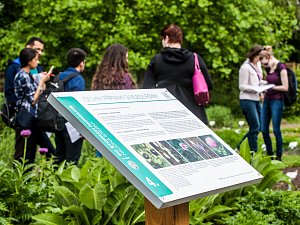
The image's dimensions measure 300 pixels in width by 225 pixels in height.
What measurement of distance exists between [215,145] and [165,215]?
601 millimetres

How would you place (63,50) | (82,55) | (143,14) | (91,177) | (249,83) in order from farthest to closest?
(63,50), (143,14), (249,83), (82,55), (91,177)

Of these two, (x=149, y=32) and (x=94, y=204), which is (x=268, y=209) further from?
(x=149, y=32)

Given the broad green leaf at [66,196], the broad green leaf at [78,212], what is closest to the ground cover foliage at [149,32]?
the broad green leaf at [66,196]

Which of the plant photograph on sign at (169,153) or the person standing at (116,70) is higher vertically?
the plant photograph on sign at (169,153)

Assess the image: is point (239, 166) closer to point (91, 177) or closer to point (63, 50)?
point (91, 177)

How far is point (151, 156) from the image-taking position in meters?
3.33

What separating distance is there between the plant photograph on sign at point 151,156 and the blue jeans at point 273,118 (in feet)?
20.9

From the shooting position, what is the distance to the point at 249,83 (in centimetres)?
938

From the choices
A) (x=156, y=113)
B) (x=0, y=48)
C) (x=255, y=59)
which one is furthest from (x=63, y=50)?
(x=156, y=113)

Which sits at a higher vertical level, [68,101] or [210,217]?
[68,101]

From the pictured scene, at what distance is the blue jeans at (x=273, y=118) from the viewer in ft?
31.2

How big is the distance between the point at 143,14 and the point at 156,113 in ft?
39.1

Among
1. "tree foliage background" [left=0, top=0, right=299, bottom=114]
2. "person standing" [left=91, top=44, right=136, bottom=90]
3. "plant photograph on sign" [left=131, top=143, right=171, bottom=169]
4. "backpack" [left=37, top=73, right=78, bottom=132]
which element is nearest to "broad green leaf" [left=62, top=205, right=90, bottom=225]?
"plant photograph on sign" [left=131, top=143, right=171, bottom=169]

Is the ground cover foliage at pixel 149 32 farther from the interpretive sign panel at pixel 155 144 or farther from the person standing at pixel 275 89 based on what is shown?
the interpretive sign panel at pixel 155 144
